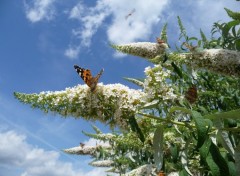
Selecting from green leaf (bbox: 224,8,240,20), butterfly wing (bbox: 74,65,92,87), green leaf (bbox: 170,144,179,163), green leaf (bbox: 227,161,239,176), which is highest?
green leaf (bbox: 224,8,240,20)

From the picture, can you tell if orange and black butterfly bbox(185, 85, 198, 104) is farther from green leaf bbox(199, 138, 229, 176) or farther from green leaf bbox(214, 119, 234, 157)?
green leaf bbox(199, 138, 229, 176)

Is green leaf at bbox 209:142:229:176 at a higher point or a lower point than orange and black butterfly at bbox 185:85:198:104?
lower

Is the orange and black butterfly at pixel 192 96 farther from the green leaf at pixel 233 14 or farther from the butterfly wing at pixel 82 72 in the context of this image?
the green leaf at pixel 233 14

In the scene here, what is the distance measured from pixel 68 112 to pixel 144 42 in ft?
3.83

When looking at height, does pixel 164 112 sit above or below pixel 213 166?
above

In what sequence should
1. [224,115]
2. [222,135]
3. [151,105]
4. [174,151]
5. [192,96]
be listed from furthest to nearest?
1. [174,151]
2. [192,96]
3. [151,105]
4. [222,135]
5. [224,115]

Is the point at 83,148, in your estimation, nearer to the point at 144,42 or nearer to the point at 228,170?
the point at 144,42

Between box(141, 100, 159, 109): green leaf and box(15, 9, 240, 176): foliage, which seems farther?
box(141, 100, 159, 109): green leaf

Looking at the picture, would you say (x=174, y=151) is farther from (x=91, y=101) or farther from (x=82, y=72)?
(x=82, y=72)

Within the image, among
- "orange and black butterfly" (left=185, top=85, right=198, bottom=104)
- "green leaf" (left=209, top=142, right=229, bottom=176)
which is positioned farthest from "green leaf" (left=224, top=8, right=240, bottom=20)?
"green leaf" (left=209, top=142, right=229, bottom=176)

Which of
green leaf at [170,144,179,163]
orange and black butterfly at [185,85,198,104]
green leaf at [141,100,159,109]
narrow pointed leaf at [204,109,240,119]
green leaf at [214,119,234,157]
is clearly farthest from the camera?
green leaf at [170,144,179,163]

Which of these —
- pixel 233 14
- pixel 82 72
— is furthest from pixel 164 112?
pixel 233 14

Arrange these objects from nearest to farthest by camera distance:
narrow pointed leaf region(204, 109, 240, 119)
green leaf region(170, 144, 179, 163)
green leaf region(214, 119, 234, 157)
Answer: narrow pointed leaf region(204, 109, 240, 119) → green leaf region(214, 119, 234, 157) → green leaf region(170, 144, 179, 163)

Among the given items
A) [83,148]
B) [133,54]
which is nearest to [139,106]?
[133,54]
